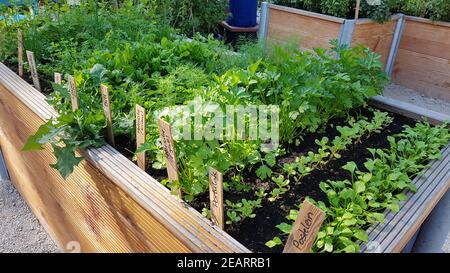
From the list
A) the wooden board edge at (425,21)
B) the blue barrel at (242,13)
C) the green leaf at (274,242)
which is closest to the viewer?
the green leaf at (274,242)

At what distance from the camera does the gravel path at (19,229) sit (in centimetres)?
226

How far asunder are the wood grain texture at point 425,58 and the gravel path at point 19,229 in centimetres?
335

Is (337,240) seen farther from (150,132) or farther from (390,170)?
(150,132)

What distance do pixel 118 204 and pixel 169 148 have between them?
32cm

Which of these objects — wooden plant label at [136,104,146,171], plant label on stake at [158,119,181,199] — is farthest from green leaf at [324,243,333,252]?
wooden plant label at [136,104,146,171]

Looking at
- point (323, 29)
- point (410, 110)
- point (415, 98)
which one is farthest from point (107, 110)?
point (415, 98)

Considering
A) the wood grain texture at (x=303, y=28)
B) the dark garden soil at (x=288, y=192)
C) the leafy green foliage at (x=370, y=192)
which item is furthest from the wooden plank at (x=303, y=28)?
the leafy green foliage at (x=370, y=192)

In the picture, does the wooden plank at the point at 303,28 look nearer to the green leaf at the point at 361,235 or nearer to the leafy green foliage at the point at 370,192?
the leafy green foliage at the point at 370,192

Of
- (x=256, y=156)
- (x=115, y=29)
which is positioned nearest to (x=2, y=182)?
(x=115, y=29)

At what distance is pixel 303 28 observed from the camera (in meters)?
3.13

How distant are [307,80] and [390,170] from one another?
1.56 feet

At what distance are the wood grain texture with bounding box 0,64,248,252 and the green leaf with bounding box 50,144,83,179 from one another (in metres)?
0.07

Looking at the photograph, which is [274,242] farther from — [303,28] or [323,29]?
[303,28]
